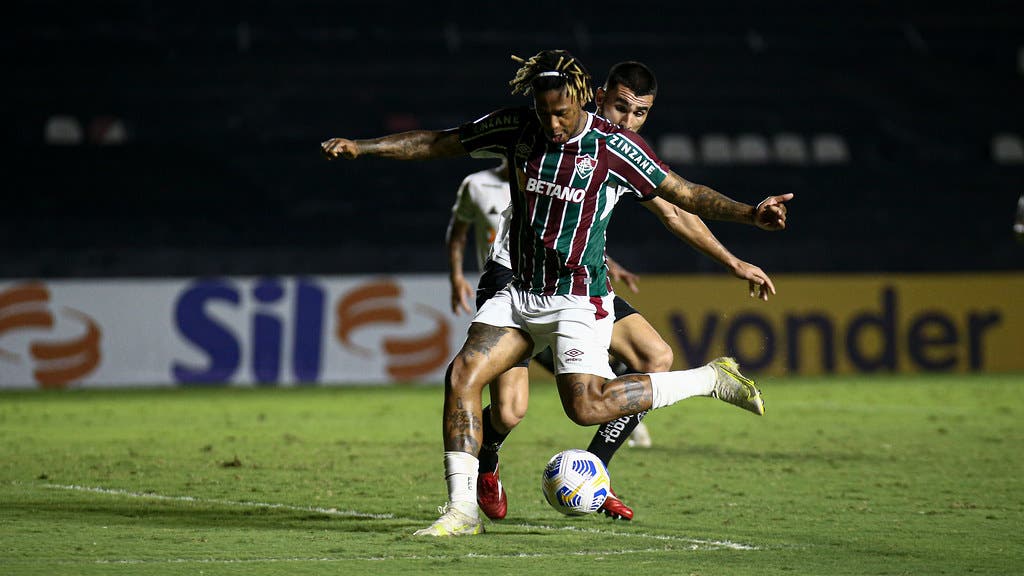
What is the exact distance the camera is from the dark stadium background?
2206 centimetres

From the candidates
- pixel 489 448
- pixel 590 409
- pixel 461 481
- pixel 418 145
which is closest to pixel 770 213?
pixel 590 409

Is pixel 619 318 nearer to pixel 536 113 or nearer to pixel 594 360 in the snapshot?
pixel 594 360

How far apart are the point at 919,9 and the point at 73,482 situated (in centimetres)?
2713

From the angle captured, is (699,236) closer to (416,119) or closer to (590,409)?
(590,409)

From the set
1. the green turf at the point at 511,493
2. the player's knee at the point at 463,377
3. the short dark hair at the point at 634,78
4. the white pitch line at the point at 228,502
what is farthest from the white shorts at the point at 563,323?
the short dark hair at the point at 634,78

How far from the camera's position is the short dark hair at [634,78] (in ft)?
23.0

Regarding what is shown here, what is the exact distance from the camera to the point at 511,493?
7691 mm

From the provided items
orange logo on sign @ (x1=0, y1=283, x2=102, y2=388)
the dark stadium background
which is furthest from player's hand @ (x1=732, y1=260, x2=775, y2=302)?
the dark stadium background

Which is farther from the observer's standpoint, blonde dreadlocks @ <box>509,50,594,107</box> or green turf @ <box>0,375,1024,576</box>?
blonde dreadlocks @ <box>509,50,594,107</box>

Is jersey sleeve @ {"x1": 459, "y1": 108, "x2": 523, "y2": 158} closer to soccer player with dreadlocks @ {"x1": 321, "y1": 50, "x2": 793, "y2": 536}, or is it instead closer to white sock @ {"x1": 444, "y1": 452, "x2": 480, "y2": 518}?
soccer player with dreadlocks @ {"x1": 321, "y1": 50, "x2": 793, "y2": 536}

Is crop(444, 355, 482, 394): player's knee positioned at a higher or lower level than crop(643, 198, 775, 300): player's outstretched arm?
lower

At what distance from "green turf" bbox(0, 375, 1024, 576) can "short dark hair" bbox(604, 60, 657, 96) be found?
2062mm

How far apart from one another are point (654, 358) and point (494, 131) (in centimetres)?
141

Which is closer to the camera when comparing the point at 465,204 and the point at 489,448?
the point at 489,448
